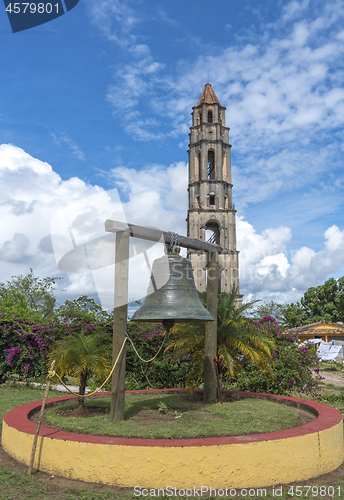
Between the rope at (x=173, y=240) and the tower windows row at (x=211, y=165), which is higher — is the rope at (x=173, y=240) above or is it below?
below

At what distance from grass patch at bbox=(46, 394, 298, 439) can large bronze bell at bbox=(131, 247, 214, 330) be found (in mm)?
1347

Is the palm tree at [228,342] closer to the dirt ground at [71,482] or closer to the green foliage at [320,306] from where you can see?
the dirt ground at [71,482]

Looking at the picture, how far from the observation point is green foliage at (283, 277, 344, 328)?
44156 millimetres

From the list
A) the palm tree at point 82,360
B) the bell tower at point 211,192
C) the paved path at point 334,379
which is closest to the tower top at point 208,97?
the bell tower at point 211,192

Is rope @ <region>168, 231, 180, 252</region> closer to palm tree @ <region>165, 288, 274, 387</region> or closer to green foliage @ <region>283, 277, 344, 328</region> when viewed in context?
palm tree @ <region>165, 288, 274, 387</region>

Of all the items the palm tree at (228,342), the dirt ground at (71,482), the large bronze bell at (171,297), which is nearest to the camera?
the dirt ground at (71,482)

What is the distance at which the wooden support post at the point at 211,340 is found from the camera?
6.98m

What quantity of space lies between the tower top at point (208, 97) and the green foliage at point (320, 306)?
1042 inches

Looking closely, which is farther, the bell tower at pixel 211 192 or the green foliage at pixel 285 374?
the bell tower at pixel 211 192

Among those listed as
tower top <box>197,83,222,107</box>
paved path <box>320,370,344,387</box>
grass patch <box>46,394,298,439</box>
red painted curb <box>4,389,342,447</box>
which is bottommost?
paved path <box>320,370,344,387</box>

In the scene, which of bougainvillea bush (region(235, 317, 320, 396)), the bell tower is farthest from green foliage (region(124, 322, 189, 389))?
the bell tower

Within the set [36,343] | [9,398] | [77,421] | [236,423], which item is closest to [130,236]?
[77,421]

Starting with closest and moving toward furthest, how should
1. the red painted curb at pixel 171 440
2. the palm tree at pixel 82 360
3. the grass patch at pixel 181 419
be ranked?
the red painted curb at pixel 171 440
the grass patch at pixel 181 419
the palm tree at pixel 82 360

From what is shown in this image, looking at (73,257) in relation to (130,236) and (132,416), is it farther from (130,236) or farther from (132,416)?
(132,416)
